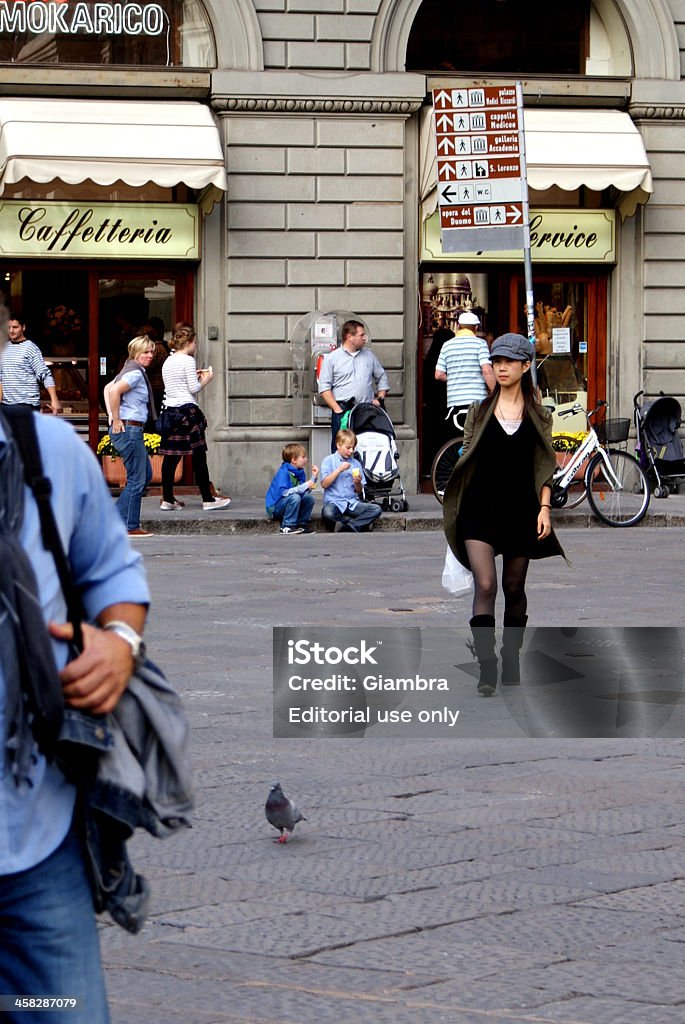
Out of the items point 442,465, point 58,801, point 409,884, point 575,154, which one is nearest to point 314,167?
point 575,154

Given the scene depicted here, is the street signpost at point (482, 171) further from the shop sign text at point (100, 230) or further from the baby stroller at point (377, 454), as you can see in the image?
the shop sign text at point (100, 230)

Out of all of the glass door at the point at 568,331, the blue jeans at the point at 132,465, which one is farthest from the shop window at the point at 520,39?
the blue jeans at the point at 132,465

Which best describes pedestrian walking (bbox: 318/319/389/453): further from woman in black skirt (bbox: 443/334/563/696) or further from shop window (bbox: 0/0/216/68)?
woman in black skirt (bbox: 443/334/563/696)

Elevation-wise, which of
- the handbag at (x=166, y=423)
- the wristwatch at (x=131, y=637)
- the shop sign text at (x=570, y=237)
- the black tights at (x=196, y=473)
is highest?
the shop sign text at (x=570, y=237)

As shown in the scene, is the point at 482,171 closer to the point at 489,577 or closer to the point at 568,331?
the point at 568,331

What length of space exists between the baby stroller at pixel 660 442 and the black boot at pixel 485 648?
394 inches

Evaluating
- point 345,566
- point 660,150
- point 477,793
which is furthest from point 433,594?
point 660,150

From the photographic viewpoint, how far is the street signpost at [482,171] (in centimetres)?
1700

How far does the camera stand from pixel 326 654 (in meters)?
8.91

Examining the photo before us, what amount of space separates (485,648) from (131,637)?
565 cm

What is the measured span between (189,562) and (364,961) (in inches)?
370

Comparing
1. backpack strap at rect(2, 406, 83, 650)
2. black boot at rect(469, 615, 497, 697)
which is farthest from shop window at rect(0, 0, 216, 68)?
backpack strap at rect(2, 406, 83, 650)

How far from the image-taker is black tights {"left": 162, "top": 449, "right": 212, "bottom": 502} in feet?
56.1

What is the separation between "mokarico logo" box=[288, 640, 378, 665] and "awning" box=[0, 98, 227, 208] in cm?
946
